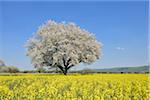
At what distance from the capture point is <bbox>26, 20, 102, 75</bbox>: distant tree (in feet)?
133

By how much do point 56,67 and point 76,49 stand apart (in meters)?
3.27

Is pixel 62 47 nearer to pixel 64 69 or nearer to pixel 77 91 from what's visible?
pixel 64 69

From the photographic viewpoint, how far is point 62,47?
40.6 meters

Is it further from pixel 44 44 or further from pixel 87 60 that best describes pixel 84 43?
pixel 44 44

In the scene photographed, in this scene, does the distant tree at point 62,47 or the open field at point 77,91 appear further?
the distant tree at point 62,47

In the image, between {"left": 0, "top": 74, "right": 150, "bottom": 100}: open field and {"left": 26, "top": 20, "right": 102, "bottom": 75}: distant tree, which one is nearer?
{"left": 0, "top": 74, "right": 150, "bottom": 100}: open field

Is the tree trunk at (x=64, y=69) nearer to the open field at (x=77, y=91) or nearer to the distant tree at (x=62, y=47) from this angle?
the distant tree at (x=62, y=47)

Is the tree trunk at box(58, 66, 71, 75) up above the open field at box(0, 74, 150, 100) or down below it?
above

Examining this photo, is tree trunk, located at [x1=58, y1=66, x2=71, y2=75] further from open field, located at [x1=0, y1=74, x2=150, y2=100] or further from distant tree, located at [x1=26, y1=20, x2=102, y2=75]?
open field, located at [x1=0, y1=74, x2=150, y2=100]

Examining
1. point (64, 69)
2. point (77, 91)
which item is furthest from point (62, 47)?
point (77, 91)

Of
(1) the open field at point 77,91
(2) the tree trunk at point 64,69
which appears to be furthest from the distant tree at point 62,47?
(1) the open field at point 77,91

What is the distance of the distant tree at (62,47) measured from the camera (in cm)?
4056

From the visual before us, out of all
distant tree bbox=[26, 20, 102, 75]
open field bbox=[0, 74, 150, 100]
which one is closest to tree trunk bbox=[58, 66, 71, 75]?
distant tree bbox=[26, 20, 102, 75]

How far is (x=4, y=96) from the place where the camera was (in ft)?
37.7
